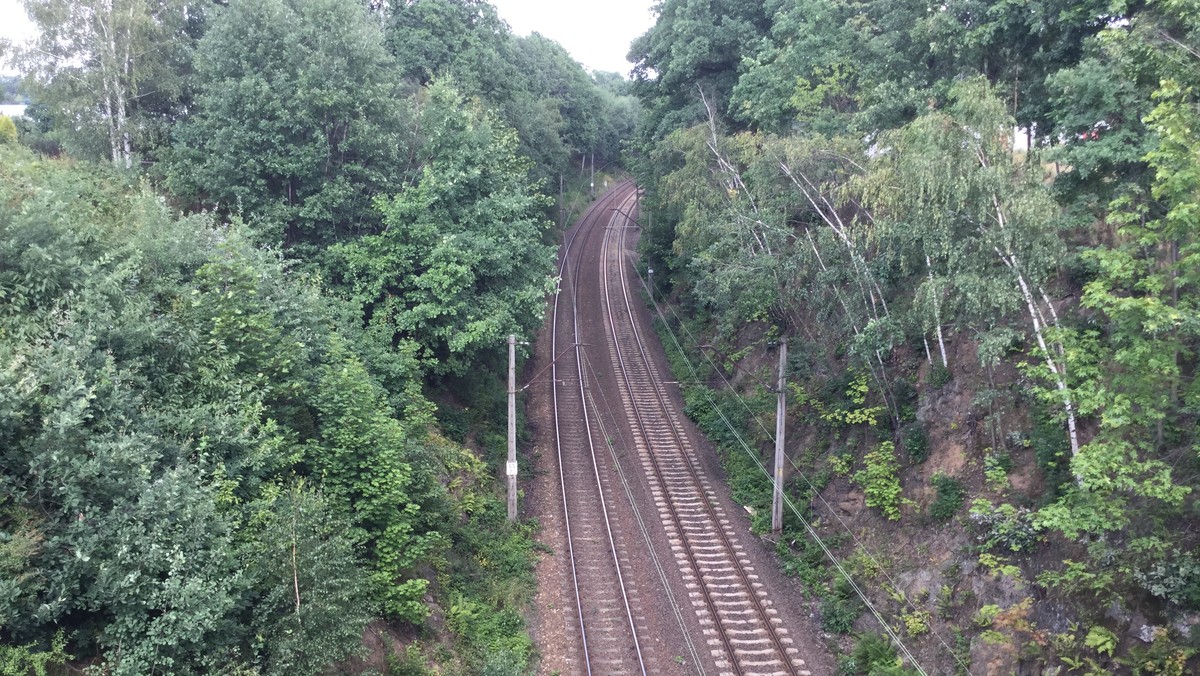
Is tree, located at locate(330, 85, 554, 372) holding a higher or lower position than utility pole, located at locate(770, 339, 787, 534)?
higher

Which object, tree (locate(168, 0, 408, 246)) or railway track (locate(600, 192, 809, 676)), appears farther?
tree (locate(168, 0, 408, 246))

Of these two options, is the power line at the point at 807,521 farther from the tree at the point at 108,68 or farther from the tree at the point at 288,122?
the tree at the point at 108,68

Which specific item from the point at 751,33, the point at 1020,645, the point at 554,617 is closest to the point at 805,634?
the point at 1020,645

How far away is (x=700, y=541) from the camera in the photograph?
2103 centimetres

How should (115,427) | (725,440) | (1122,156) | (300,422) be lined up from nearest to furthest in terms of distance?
(115,427)
(1122,156)
(300,422)
(725,440)

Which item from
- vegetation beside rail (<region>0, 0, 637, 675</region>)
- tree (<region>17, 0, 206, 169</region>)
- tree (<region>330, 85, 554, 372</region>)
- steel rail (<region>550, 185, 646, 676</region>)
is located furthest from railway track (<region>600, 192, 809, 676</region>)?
tree (<region>17, 0, 206, 169</region>)

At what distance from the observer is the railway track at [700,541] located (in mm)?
16844

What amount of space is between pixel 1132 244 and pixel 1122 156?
96.9 inches

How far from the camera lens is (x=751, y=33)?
121 ft

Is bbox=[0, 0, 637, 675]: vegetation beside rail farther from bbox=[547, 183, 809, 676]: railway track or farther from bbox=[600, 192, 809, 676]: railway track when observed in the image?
bbox=[600, 192, 809, 676]: railway track

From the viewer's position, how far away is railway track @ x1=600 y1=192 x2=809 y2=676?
55.3 feet

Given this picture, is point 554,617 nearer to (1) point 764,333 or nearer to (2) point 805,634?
(2) point 805,634

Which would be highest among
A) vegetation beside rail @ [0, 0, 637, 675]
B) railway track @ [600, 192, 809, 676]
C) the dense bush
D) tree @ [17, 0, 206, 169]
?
tree @ [17, 0, 206, 169]

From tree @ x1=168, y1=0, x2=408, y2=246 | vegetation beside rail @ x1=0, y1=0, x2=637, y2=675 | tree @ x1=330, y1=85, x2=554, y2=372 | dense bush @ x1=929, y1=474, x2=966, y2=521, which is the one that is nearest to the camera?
vegetation beside rail @ x1=0, y1=0, x2=637, y2=675
